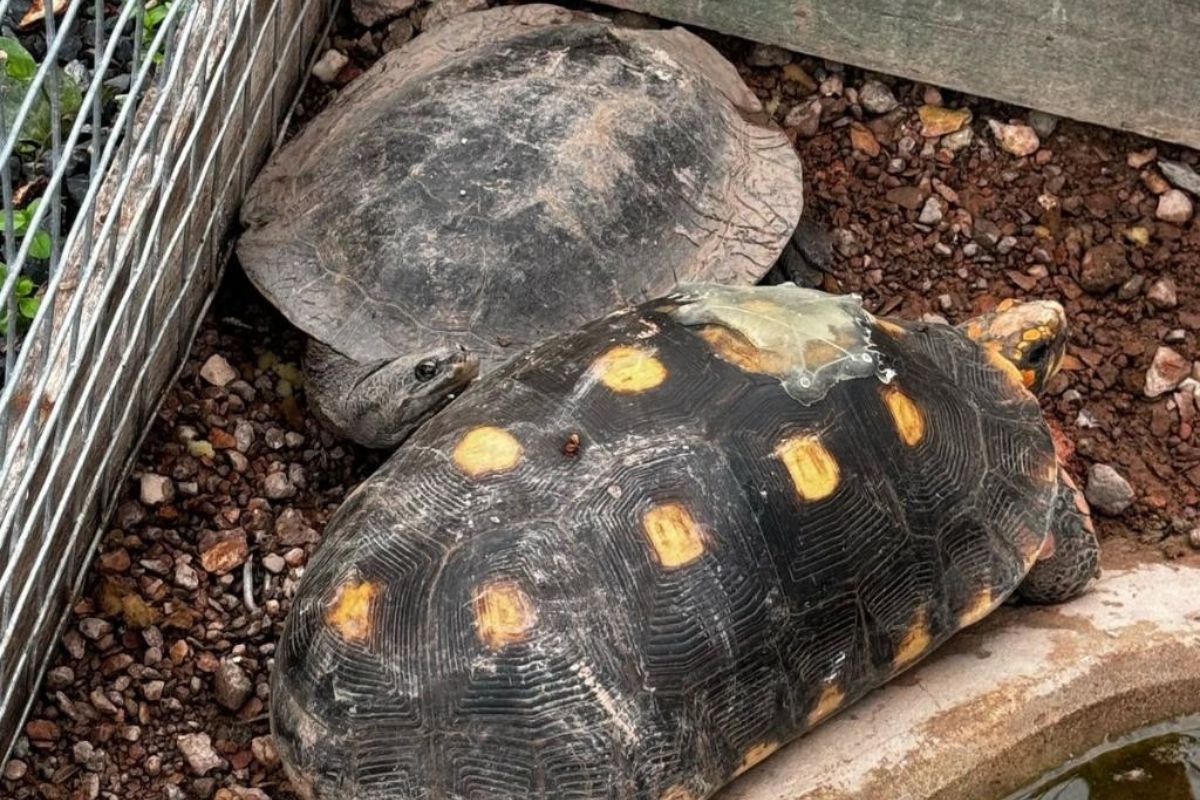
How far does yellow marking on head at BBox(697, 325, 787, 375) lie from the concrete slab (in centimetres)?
72

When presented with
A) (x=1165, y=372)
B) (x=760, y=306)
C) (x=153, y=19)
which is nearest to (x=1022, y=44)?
(x=1165, y=372)

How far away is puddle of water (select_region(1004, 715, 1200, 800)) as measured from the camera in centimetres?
333

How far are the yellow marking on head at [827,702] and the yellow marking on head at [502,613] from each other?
0.62 metres

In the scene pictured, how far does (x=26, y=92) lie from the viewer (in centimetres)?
327

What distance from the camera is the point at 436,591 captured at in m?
2.80

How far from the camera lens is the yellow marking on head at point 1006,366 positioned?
341 cm

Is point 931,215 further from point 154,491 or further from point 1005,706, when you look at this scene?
point 154,491

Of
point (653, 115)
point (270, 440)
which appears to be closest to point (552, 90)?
point (653, 115)

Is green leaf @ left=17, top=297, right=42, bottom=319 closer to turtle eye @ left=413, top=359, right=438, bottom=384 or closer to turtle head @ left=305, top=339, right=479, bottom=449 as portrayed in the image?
turtle head @ left=305, top=339, right=479, bottom=449

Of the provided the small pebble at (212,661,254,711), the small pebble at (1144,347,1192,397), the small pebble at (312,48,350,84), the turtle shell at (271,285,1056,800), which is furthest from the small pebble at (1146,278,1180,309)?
the small pebble at (212,661,254,711)

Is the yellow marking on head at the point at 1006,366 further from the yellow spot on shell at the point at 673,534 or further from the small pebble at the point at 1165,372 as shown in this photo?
the yellow spot on shell at the point at 673,534

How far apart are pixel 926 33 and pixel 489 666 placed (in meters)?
2.18

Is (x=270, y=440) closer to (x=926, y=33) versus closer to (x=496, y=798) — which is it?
(x=496, y=798)

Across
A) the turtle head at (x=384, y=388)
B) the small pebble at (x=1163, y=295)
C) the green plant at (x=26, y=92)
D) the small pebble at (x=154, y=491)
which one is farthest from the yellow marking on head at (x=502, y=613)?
the small pebble at (x=1163, y=295)
